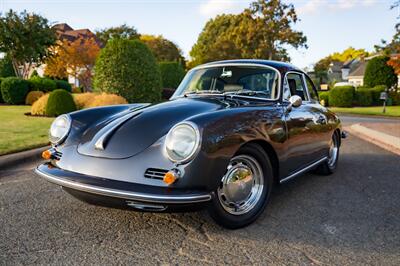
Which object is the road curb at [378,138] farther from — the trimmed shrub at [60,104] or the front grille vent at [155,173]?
the trimmed shrub at [60,104]

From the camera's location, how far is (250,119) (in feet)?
9.93

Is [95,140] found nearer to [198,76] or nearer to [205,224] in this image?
[205,224]

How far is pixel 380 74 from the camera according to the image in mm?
27891

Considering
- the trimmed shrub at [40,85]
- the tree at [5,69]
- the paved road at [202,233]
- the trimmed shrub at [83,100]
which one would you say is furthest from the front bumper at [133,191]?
the tree at [5,69]

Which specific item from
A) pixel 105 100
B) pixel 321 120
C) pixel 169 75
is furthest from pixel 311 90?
pixel 169 75

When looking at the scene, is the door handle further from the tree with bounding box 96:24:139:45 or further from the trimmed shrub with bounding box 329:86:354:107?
the tree with bounding box 96:24:139:45

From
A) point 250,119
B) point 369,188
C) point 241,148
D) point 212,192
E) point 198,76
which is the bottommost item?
point 369,188

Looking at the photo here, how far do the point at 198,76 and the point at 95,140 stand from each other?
1.70 meters

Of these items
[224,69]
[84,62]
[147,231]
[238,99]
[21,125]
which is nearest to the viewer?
[147,231]

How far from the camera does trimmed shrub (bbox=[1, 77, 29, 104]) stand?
17734mm

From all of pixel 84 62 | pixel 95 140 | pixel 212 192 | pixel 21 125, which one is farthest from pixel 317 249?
pixel 84 62

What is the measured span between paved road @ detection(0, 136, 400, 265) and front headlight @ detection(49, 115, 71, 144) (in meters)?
0.66

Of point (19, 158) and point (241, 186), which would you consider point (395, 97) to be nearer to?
point (19, 158)

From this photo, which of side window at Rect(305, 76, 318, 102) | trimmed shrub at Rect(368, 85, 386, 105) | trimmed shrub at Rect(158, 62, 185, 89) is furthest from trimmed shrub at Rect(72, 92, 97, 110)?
trimmed shrub at Rect(368, 85, 386, 105)
